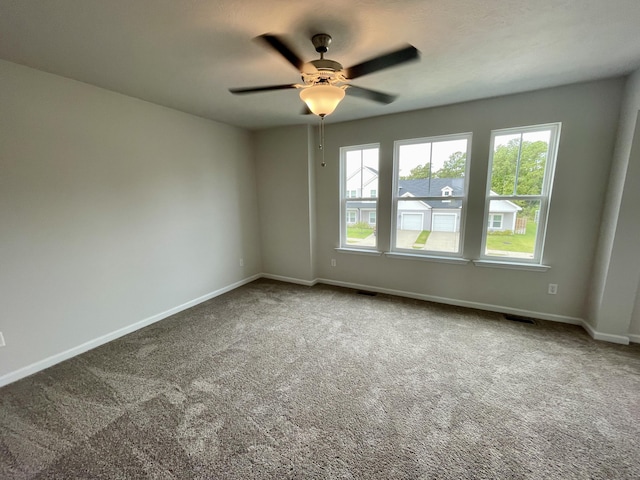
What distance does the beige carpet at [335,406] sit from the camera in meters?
1.41

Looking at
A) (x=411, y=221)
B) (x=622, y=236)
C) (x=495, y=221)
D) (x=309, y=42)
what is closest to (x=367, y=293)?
(x=411, y=221)

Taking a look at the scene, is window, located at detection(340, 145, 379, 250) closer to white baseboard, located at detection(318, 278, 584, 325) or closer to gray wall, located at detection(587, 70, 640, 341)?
white baseboard, located at detection(318, 278, 584, 325)

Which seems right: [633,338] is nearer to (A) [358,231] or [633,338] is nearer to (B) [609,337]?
(B) [609,337]

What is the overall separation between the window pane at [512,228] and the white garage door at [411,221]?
2.60 feet

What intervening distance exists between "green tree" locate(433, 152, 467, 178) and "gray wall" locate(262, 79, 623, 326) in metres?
0.14

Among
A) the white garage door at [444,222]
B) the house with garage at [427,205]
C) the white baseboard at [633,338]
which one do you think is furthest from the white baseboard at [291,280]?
the white baseboard at [633,338]

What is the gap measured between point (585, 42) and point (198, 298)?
446cm

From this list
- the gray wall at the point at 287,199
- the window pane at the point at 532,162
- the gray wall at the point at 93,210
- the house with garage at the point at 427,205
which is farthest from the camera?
the gray wall at the point at 287,199

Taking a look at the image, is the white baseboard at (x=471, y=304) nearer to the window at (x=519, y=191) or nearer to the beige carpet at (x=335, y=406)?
the beige carpet at (x=335, y=406)

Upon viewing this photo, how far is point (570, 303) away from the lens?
112 inches

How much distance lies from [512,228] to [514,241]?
153mm

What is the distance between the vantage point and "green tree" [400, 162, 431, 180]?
11.1 ft

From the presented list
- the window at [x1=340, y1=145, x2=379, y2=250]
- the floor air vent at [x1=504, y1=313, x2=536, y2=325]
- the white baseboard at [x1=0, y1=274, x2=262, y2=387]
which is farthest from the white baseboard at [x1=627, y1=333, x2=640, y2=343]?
the white baseboard at [x1=0, y1=274, x2=262, y2=387]

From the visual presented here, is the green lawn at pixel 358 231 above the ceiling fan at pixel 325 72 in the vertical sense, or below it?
below
